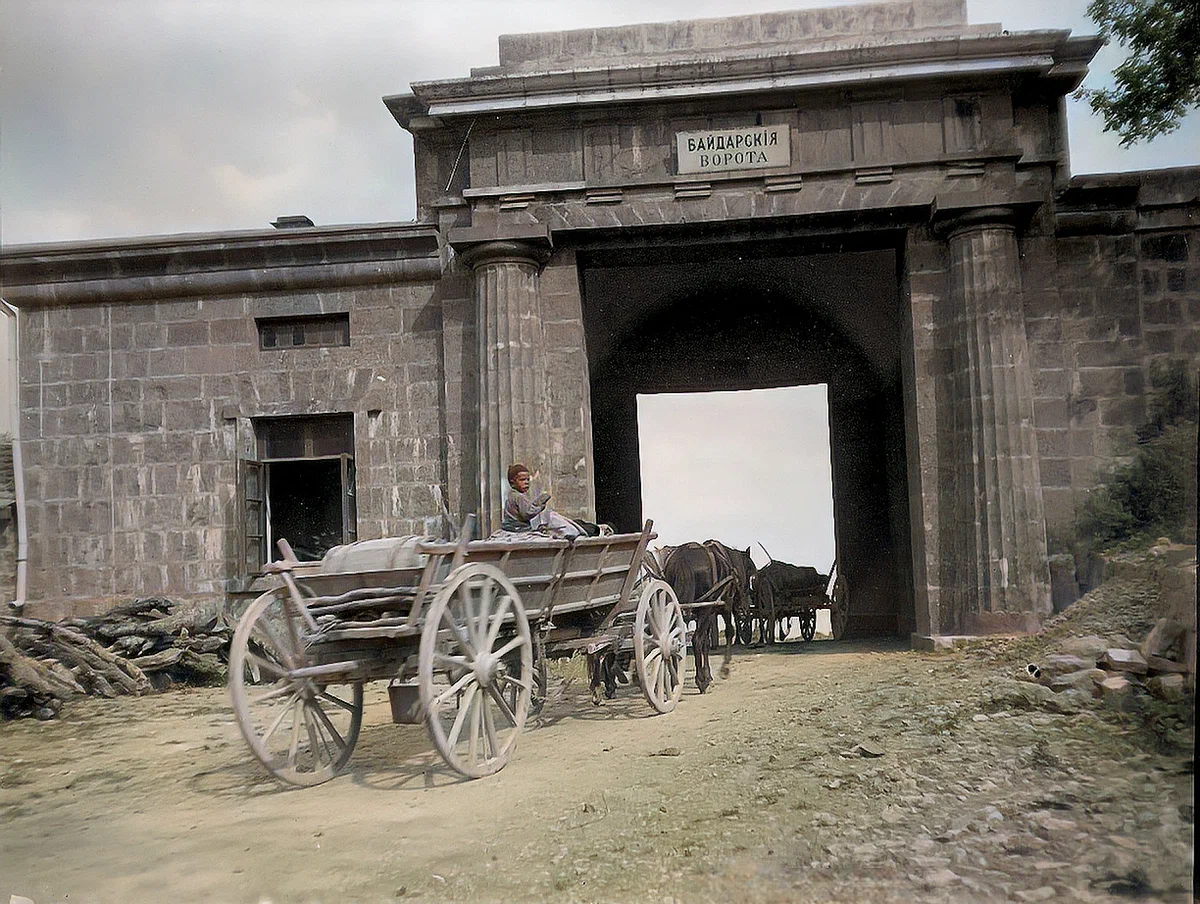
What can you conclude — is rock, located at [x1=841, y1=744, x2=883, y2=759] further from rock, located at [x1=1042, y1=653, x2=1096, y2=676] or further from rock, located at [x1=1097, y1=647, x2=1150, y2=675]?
rock, located at [x1=1042, y1=653, x2=1096, y2=676]

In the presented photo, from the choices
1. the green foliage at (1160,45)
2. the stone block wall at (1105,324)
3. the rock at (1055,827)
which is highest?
the green foliage at (1160,45)

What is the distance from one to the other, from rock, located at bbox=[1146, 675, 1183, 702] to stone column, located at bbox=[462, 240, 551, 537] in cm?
566

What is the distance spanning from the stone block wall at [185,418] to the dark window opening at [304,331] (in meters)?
0.10

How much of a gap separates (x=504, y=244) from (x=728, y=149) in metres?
2.33

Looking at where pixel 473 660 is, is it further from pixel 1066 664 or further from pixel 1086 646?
pixel 1086 646

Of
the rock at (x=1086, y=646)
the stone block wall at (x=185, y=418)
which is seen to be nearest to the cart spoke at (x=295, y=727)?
the stone block wall at (x=185, y=418)

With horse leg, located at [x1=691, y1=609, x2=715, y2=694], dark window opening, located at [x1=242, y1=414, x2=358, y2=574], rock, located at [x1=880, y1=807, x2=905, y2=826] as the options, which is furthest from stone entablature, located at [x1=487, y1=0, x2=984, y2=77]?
rock, located at [x1=880, y1=807, x2=905, y2=826]

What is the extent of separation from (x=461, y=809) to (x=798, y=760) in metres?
1.86

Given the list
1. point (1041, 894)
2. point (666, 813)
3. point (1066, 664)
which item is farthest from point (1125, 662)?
point (666, 813)

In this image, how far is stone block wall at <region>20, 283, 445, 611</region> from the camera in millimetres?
9953

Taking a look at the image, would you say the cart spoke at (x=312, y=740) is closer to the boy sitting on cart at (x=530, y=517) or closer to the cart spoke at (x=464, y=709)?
the cart spoke at (x=464, y=709)

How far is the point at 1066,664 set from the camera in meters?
6.45

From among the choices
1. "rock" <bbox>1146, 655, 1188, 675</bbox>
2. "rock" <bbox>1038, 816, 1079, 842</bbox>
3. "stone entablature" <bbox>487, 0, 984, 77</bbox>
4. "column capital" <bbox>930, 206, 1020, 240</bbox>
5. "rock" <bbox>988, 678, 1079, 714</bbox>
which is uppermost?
"stone entablature" <bbox>487, 0, 984, 77</bbox>

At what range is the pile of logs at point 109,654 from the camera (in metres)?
7.68
